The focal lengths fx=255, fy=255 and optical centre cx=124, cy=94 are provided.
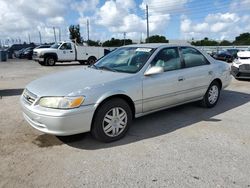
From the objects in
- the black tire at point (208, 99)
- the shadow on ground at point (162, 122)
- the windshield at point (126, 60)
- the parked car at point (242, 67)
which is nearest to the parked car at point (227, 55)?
the parked car at point (242, 67)

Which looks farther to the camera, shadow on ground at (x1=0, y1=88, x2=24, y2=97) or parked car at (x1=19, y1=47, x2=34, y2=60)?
parked car at (x1=19, y1=47, x2=34, y2=60)

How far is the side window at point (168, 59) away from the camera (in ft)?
15.4

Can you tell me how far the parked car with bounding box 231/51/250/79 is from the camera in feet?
31.4

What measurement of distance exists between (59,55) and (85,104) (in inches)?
667

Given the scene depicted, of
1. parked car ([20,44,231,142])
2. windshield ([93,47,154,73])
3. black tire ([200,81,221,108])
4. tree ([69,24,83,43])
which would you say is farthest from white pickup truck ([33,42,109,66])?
tree ([69,24,83,43])

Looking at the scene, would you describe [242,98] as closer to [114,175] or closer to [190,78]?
[190,78]

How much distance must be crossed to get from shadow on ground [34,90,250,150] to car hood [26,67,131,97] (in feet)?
2.84

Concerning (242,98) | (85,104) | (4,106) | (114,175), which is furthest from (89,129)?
(242,98)

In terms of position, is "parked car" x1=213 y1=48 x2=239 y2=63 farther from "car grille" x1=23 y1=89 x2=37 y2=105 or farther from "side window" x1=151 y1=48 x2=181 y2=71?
"car grille" x1=23 y1=89 x2=37 y2=105

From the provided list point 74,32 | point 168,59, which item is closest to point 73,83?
point 168,59

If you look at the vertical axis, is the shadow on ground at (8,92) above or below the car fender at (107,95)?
below

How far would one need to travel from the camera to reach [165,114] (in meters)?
5.49

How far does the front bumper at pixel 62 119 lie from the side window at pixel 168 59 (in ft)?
5.38

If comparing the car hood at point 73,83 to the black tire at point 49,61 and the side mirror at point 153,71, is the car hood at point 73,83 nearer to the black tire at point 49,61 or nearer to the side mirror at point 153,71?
the side mirror at point 153,71
